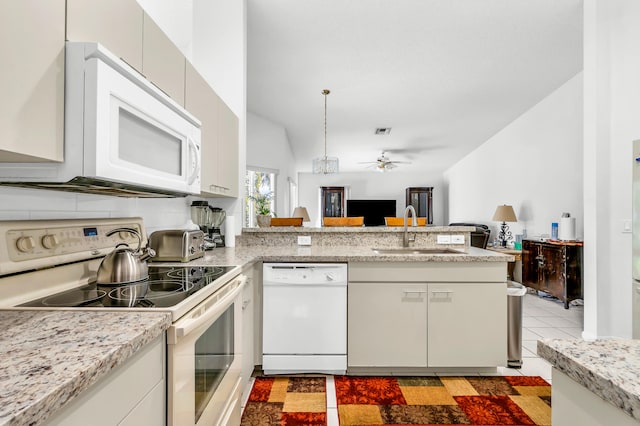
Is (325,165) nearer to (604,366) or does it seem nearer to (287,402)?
(287,402)

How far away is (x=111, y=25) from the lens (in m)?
1.10

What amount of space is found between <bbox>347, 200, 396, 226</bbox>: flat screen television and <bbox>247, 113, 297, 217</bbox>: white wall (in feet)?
11.3

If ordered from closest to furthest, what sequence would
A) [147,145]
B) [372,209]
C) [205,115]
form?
[147,145], [205,115], [372,209]

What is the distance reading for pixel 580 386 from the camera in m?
0.53

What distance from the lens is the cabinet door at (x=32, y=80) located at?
734 mm

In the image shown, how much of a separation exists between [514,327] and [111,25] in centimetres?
275

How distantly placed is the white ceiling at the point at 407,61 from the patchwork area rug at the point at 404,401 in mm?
3028

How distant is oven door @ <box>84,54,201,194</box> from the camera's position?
0.90 m

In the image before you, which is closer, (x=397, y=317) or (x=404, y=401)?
(x=404, y=401)

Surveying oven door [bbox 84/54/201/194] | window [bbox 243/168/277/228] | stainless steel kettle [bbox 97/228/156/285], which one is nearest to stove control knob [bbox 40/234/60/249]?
stainless steel kettle [bbox 97/228/156/285]

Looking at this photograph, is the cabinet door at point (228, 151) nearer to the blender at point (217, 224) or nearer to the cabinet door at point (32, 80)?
the blender at point (217, 224)

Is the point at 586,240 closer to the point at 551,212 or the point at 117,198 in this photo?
the point at 551,212

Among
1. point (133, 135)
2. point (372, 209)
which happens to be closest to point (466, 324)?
point (133, 135)

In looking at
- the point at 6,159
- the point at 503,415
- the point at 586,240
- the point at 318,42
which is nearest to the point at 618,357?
the point at 6,159
